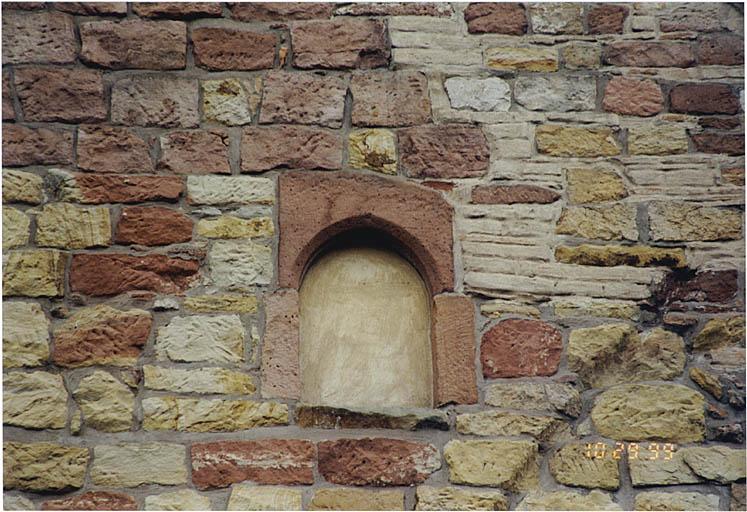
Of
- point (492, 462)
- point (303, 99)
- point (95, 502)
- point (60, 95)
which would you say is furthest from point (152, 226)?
point (492, 462)

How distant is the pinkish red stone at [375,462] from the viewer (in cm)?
355

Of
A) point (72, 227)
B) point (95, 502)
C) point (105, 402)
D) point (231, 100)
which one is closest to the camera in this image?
point (95, 502)

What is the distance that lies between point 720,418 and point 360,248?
1.51 meters

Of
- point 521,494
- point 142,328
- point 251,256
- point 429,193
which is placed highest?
point 429,193

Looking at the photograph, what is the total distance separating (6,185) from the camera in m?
Result: 3.83

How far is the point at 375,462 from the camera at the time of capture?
11.7ft

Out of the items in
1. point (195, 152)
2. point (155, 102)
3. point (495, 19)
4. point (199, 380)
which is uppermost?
point (495, 19)

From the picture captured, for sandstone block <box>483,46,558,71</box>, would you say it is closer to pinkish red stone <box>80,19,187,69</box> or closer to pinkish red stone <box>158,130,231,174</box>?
pinkish red stone <box>158,130,231,174</box>

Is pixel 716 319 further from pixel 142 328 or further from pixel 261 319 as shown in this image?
pixel 142 328

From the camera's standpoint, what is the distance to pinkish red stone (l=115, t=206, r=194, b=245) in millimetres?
3811

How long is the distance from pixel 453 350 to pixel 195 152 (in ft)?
4.17

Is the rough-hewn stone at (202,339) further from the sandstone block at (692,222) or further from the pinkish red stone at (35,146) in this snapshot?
the sandstone block at (692,222)

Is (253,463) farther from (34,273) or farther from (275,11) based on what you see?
(275,11)

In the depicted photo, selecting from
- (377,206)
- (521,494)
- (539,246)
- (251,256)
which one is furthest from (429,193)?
(521,494)
